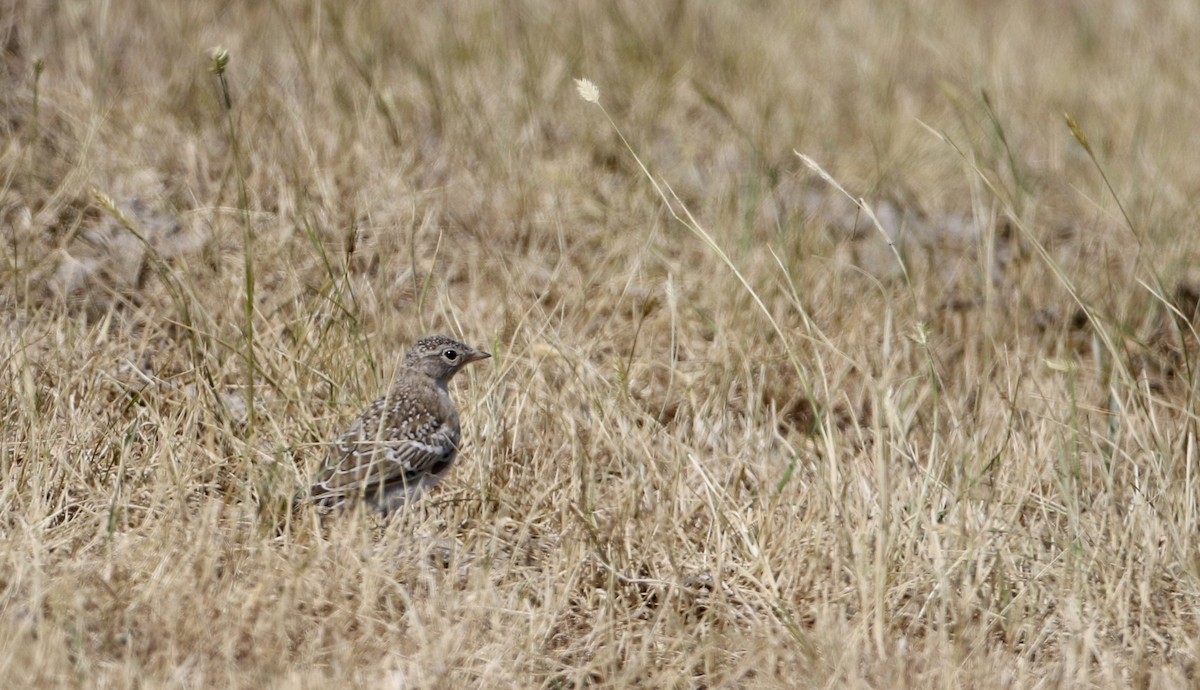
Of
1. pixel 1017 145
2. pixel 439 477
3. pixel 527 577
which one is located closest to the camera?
pixel 527 577

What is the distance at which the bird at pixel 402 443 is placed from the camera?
426cm

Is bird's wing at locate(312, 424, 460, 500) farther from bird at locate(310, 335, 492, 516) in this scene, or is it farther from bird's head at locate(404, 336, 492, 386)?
bird's head at locate(404, 336, 492, 386)

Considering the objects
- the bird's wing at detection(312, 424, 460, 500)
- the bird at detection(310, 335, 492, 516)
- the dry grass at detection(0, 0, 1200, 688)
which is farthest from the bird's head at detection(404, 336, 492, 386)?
the bird's wing at detection(312, 424, 460, 500)

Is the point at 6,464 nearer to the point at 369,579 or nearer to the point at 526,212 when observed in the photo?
the point at 369,579

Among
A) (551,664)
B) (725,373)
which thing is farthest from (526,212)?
(551,664)

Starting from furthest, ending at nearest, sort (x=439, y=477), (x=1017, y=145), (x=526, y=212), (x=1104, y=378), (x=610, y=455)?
(x=1017, y=145) < (x=526, y=212) < (x=1104, y=378) < (x=610, y=455) < (x=439, y=477)

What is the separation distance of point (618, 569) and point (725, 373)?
1.22 meters

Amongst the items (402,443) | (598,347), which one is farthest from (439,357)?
(598,347)

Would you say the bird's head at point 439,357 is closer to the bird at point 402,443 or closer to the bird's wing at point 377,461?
the bird at point 402,443

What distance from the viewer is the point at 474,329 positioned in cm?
546

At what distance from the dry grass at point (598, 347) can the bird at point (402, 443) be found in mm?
120

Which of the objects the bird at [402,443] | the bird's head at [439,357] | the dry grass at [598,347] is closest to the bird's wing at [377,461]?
the bird at [402,443]

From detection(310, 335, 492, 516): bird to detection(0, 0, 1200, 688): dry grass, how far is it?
4.7 inches

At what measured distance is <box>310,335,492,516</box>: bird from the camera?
4262mm
